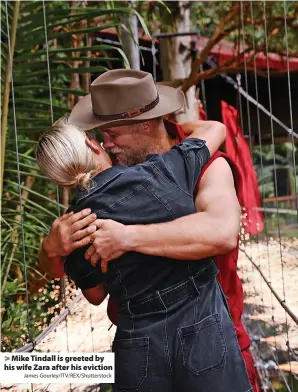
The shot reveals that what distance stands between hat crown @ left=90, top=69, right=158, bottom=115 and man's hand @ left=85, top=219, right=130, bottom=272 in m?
0.23

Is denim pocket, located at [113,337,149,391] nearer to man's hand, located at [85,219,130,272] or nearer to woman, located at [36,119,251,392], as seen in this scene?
woman, located at [36,119,251,392]

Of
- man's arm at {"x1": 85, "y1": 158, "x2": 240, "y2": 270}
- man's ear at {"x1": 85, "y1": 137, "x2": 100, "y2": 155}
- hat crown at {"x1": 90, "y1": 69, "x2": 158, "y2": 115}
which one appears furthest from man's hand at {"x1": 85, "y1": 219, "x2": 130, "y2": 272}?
hat crown at {"x1": 90, "y1": 69, "x2": 158, "y2": 115}

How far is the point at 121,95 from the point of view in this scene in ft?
3.84

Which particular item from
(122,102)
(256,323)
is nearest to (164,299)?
(122,102)

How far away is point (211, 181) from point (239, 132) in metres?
2.08

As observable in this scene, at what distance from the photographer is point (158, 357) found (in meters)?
1.07

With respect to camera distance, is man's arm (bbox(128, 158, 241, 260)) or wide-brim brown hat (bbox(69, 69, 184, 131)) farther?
wide-brim brown hat (bbox(69, 69, 184, 131))

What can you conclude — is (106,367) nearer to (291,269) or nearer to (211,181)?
(211,181)

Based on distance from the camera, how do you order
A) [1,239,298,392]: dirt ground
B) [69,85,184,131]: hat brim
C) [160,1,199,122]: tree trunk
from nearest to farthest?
[69,85,184,131]: hat brim → [1,239,298,392]: dirt ground → [160,1,199,122]: tree trunk

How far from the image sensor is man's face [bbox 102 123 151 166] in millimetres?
1186

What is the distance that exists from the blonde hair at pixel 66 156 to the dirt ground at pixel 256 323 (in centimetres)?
48

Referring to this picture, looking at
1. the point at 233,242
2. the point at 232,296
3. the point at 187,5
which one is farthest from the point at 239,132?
the point at 233,242

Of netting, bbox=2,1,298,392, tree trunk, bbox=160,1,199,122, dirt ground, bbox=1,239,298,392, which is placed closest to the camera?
netting, bbox=2,1,298,392

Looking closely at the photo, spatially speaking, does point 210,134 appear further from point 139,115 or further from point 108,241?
point 108,241
